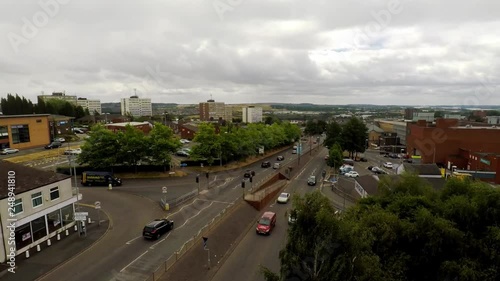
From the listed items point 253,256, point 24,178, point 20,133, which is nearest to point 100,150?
point 24,178

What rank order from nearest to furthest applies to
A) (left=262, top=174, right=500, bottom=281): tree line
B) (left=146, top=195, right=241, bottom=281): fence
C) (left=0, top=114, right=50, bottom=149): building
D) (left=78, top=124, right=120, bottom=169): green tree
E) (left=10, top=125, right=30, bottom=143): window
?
(left=262, top=174, right=500, bottom=281): tree line
(left=146, top=195, right=241, bottom=281): fence
(left=78, top=124, right=120, bottom=169): green tree
(left=0, top=114, right=50, bottom=149): building
(left=10, top=125, right=30, bottom=143): window

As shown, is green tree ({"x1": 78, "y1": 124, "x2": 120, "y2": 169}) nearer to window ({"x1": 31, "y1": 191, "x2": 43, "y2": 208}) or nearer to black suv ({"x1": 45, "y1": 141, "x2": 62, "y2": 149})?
window ({"x1": 31, "y1": 191, "x2": 43, "y2": 208})

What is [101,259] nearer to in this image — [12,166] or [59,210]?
[59,210]

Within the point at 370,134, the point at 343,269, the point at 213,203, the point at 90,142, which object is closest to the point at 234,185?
the point at 213,203

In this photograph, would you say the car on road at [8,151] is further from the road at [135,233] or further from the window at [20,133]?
the road at [135,233]

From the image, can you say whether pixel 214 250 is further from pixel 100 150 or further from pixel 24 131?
pixel 24 131

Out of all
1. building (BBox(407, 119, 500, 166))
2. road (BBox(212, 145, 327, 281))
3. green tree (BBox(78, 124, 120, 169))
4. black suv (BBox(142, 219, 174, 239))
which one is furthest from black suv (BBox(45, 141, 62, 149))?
building (BBox(407, 119, 500, 166))
